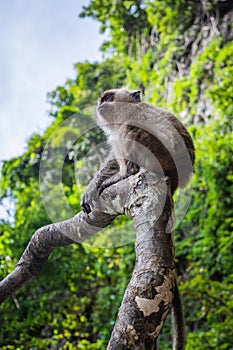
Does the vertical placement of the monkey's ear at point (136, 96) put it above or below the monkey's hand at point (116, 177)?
above

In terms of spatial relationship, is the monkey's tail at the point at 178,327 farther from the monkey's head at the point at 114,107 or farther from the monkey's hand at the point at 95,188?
the monkey's head at the point at 114,107

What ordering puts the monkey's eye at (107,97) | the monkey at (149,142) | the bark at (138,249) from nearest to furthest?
the bark at (138,249) < the monkey at (149,142) < the monkey's eye at (107,97)

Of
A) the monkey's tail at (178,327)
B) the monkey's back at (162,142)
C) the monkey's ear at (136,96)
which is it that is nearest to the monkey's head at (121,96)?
the monkey's ear at (136,96)

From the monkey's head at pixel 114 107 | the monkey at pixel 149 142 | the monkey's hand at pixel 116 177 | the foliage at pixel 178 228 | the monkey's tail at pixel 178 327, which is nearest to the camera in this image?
the monkey's tail at pixel 178 327

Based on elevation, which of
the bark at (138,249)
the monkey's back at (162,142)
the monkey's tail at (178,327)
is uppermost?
the monkey's back at (162,142)

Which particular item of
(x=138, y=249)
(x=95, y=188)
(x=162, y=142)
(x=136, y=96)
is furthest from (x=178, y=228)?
(x=138, y=249)

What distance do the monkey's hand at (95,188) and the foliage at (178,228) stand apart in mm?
839

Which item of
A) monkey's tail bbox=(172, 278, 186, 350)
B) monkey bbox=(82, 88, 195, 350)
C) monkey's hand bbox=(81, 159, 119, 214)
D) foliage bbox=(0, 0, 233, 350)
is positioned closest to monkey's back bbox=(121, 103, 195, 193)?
monkey bbox=(82, 88, 195, 350)

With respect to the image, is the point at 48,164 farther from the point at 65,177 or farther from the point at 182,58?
the point at 182,58

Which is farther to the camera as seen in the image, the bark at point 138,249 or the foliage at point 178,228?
the foliage at point 178,228

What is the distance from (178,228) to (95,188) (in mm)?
2573

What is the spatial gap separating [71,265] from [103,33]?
12.8 feet

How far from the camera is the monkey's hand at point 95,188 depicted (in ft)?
5.24

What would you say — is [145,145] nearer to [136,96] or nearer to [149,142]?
[149,142]
